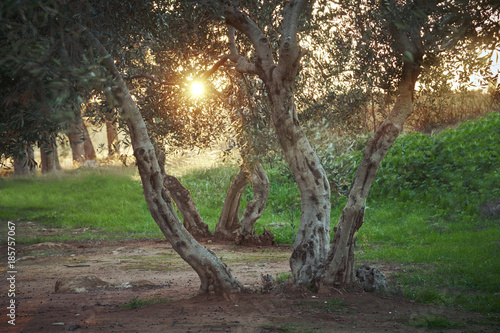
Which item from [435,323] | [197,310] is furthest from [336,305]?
[197,310]

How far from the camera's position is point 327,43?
1018cm

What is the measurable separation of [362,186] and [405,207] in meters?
12.3

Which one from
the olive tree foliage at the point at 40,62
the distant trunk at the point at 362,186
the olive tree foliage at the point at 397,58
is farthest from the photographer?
the distant trunk at the point at 362,186

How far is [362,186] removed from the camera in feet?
26.0

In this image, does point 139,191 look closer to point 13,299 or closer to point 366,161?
point 13,299

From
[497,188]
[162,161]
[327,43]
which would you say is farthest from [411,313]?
[497,188]

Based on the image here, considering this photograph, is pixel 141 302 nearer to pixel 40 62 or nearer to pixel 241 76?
pixel 40 62

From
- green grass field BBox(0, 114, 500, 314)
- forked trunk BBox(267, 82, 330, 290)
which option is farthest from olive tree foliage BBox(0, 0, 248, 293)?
green grass field BBox(0, 114, 500, 314)

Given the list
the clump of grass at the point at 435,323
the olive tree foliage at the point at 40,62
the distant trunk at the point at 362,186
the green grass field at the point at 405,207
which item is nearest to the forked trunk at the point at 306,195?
the distant trunk at the point at 362,186

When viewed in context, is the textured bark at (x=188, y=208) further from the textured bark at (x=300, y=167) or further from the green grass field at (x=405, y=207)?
the textured bark at (x=300, y=167)

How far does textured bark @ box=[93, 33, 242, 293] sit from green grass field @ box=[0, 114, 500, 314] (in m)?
3.56

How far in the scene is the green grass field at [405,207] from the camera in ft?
33.9

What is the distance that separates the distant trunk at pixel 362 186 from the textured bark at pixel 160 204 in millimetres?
1834

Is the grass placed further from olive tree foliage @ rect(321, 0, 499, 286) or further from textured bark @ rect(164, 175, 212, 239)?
olive tree foliage @ rect(321, 0, 499, 286)
